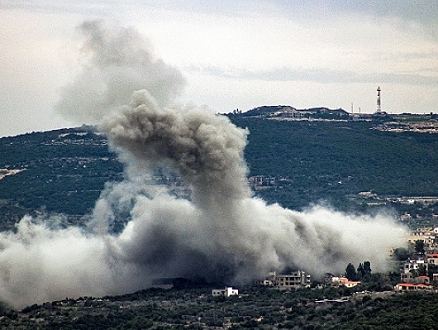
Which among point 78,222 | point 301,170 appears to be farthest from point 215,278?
point 301,170

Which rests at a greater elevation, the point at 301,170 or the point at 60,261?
the point at 301,170

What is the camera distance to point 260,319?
4016 inches

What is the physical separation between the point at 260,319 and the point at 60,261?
20766 millimetres

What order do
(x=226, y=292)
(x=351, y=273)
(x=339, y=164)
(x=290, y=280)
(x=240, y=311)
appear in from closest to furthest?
(x=240, y=311) < (x=226, y=292) < (x=290, y=280) < (x=351, y=273) < (x=339, y=164)

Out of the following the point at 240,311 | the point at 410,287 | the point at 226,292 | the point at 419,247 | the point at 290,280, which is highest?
the point at 419,247

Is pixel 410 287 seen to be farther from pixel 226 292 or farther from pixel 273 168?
pixel 273 168

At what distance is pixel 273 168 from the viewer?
614 ft

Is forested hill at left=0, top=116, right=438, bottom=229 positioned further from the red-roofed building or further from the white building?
the red-roofed building

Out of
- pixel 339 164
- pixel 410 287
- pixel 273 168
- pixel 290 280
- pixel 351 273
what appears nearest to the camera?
pixel 410 287

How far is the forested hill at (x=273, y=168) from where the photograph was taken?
565ft

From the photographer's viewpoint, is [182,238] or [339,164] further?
[339,164]

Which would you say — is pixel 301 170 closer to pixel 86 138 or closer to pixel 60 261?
pixel 86 138

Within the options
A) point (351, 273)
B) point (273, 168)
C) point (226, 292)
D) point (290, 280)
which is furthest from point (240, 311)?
→ point (273, 168)

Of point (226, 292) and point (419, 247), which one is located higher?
point (419, 247)
